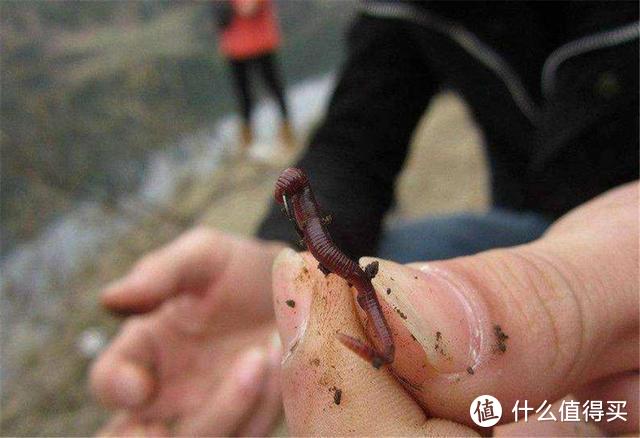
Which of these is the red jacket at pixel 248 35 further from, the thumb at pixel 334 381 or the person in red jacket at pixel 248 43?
the thumb at pixel 334 381

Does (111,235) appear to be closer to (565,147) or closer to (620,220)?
(565,147)

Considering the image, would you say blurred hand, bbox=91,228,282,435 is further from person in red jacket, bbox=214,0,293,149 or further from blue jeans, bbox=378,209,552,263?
person in red jacket, bbox=214,0,293,149

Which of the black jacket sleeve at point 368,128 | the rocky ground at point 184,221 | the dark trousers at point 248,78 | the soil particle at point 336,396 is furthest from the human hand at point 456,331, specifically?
the dark trousers at point 248,78

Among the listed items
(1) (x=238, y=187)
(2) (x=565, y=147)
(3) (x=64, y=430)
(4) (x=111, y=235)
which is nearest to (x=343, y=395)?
(2) (x=565, y=147)

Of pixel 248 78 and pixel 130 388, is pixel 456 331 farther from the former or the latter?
pixel 248 78

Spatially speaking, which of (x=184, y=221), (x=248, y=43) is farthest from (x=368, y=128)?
(x=184, y=221)

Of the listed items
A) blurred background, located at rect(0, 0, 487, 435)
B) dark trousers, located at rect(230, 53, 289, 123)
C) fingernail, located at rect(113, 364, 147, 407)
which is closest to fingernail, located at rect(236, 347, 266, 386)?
fingernail, located at rect(113, 364, 147, 407)
